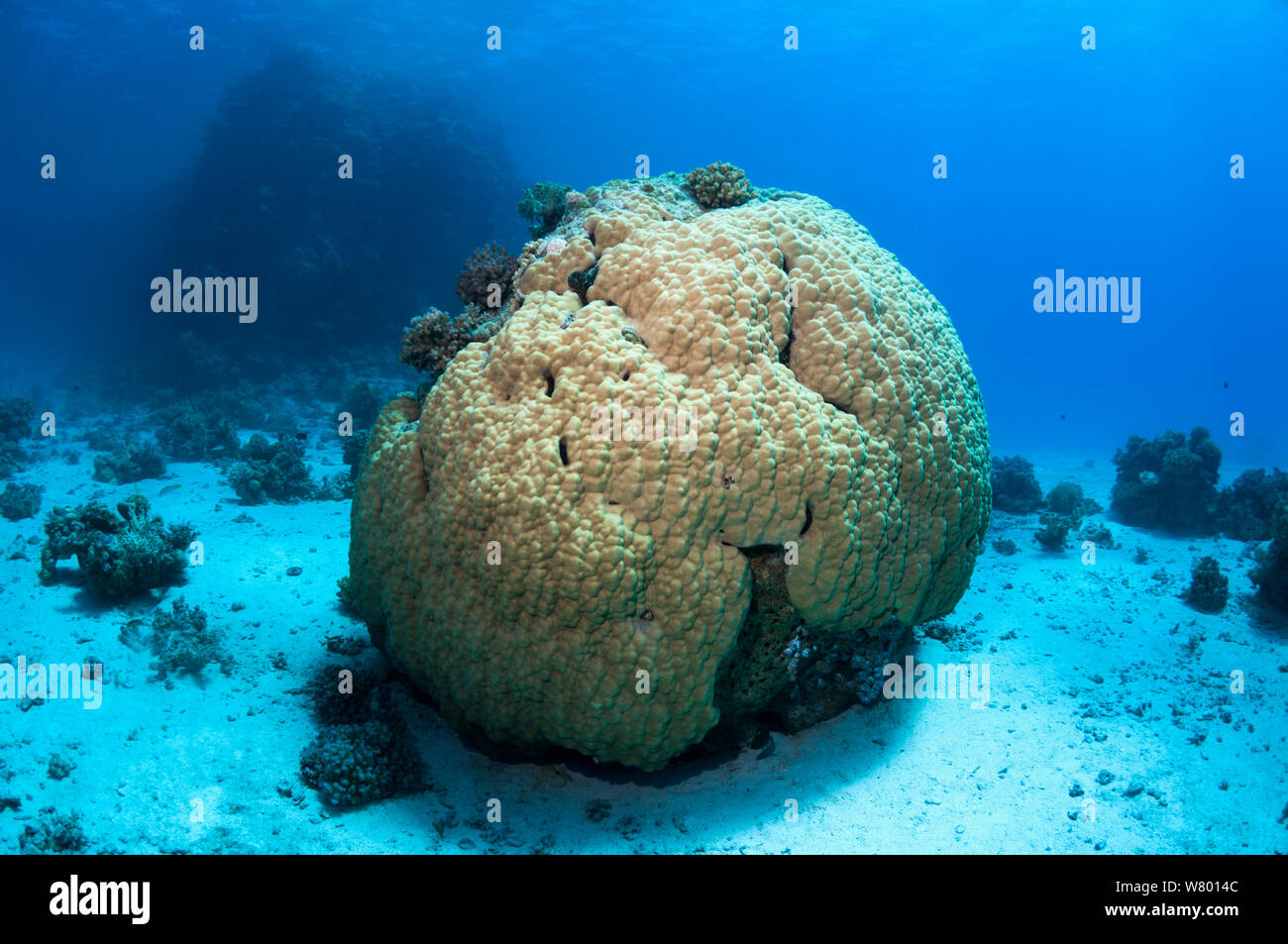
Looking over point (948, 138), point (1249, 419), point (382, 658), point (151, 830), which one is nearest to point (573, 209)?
point (382, 658)

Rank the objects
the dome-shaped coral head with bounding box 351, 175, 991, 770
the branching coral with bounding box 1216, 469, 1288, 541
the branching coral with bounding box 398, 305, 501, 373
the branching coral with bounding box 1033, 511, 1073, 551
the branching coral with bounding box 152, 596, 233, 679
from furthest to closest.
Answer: the branching coral with bounding box 1216, 469, 1288, 541 → the branching coral with bounding box 1033, 511, 1073, 551 → the branching coral with bounding box 398, 305, 501, 373 → the branching coral with bounding box 152, 596, 233, 679 → the dome-shaped coral head with bounding box 351, 175, 991, 770

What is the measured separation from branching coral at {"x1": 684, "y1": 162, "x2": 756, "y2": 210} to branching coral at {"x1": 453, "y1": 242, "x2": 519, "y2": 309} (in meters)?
2.06

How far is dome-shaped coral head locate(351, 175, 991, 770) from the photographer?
159 inches

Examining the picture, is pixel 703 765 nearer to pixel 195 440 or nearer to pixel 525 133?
pixel 195 440

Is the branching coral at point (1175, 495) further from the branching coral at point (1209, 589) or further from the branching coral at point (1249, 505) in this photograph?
the branching coral at point (1209, 589)

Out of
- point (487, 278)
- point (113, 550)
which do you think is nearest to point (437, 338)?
point (487, 278)

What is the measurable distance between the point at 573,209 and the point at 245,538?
6.68 m

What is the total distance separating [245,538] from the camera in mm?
8469

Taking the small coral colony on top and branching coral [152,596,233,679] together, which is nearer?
the small coral colony on top

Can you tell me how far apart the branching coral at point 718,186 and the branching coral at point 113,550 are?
277 inches

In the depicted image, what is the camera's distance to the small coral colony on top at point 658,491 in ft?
13.3

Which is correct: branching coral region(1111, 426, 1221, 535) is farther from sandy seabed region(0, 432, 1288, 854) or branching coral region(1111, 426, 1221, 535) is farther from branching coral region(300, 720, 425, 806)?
branching coral region(300, 720, 425, 806)

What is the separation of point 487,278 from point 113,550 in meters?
4.94

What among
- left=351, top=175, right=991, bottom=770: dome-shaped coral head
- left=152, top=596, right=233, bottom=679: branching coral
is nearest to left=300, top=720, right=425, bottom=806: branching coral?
left=351, top=175, right=991, bottom=770: dome-shaped coral head
